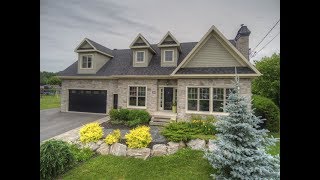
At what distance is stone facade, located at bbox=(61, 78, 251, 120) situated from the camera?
9529 millimetres

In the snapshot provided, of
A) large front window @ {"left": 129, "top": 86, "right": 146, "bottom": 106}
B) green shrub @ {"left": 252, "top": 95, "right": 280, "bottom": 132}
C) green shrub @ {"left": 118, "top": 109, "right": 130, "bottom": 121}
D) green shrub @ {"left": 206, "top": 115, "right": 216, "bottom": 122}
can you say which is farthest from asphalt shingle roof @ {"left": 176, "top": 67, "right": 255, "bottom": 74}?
green shrub @ {"left": 118, "top": 109, "right": 130, "bottom": 121}

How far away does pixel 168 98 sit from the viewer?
11633 millimetres

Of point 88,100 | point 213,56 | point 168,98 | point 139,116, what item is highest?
point 213,56

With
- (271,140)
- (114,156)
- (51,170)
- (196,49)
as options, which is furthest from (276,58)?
(51,170)

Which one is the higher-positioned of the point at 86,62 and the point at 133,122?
the point at 86,62

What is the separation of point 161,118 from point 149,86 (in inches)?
84.1

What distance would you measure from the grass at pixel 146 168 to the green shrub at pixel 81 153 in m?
0.21

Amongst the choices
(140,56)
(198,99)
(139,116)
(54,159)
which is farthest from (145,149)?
(140,56)

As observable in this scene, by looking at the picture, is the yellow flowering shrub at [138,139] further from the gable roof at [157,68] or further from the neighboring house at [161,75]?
the gable roof at [157,68]

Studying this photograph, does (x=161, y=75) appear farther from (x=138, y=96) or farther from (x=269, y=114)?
(x=269, y=114)

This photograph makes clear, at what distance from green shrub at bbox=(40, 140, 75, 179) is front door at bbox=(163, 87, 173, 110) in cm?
720

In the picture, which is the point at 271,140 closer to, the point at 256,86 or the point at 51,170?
the point at 51,170

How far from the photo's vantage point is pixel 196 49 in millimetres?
10031
